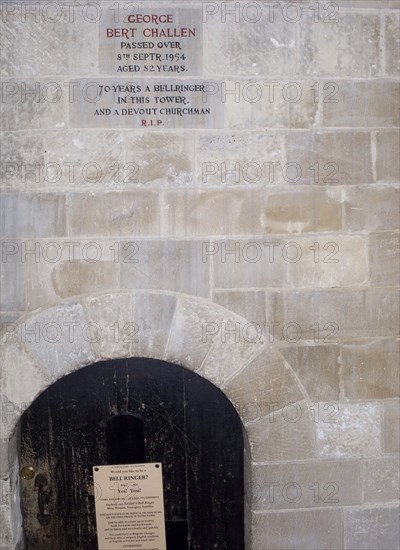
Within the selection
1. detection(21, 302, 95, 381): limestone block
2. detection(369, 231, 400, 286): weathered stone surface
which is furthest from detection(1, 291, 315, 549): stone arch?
detection(369, 231, 400, 286): weathered stone surface

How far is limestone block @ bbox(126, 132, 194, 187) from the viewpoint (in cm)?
314

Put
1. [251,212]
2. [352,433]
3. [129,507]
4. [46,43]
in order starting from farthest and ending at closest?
1. [129,507]
2. [352,433]
3. [251,212]
4. [46,43]

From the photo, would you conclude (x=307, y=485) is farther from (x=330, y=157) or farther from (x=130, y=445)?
(x=330, y=157)

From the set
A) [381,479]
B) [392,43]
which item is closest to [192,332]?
[381,479]

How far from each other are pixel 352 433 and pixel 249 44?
2.23 m

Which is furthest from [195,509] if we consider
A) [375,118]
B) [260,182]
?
[375,118]

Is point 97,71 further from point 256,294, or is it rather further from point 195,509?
point 195,509

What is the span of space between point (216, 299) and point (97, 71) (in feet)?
4.53

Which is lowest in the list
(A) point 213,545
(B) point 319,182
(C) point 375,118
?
(A) point 213,545

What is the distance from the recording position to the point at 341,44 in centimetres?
319

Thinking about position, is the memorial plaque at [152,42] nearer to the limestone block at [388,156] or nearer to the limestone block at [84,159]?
the limestone block at [84,159]

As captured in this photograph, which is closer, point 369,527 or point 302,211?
point 302,211

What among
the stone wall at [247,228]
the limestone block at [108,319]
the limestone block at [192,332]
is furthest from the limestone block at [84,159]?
the limestone block at [192,332]

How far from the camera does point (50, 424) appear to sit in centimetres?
348
